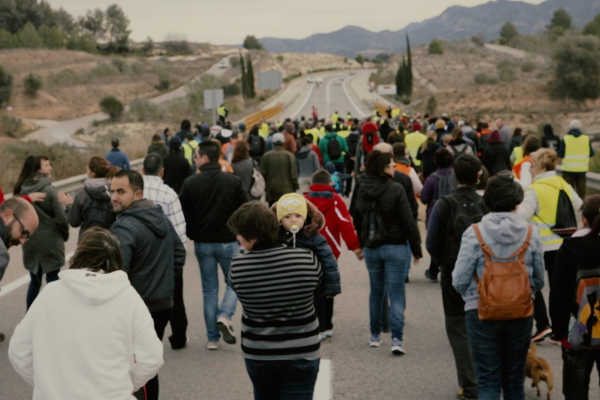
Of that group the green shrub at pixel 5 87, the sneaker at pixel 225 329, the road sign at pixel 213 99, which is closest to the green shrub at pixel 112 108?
the green shrub at pixel 5 87

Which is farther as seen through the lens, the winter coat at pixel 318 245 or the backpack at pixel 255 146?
the backpack at pixel 255 146

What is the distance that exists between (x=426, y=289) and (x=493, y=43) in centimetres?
17527

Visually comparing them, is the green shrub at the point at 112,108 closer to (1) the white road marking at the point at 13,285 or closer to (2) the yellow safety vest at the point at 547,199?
(1) the white road marking at the point at 13,285

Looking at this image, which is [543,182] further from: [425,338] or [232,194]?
[232,194]

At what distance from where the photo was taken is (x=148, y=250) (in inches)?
220

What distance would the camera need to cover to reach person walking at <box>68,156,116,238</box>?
7.33 meters

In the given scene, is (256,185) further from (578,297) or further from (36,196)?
(578,297)

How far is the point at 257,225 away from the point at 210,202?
3.70 m

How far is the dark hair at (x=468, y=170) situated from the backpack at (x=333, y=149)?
1252 centimetres

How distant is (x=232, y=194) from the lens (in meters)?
7.86

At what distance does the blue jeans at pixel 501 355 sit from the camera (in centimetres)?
498

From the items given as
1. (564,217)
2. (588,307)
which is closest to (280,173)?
(564,217)

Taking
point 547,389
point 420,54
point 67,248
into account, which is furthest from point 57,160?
point 420,54

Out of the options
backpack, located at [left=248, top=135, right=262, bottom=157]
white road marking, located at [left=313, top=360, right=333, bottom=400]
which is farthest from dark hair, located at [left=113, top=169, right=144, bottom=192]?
backpack, located at [left=248, top=135, right=262, bottom=157]
